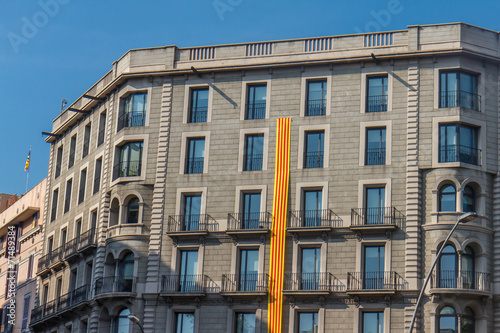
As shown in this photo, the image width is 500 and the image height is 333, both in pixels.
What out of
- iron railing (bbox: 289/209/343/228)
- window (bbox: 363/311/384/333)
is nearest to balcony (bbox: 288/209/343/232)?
iron railing (bbox: 289/209/343/228)

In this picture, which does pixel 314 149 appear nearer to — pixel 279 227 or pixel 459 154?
pixel 279 227

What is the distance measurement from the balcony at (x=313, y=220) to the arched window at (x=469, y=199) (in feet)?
23.5

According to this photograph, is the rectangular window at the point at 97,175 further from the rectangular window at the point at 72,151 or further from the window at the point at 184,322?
the window at the point at 184,322

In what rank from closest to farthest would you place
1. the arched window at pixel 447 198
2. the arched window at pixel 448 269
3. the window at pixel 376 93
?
the arched window at pixel 448 269 → the arched window at pixel 447 198 → the window at pixel 376 93

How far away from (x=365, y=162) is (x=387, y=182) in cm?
190

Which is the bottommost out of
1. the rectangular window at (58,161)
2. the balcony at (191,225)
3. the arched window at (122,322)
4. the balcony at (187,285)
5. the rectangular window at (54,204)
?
the arched window at (122,322)

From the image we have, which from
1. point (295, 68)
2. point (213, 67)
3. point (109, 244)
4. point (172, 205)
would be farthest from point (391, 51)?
point (109, 244)

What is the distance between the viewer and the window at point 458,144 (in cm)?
6309

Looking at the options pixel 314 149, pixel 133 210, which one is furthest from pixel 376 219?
pixel 133 210

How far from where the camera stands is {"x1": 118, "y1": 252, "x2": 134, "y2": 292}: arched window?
6725 centimetres

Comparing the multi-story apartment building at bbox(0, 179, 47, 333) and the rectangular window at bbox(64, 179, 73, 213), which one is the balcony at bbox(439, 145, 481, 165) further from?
the multi-story apartment building at bbox(0, 179, 47, 333)

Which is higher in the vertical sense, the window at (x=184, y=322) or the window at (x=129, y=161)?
the window at (x=129, y=161)

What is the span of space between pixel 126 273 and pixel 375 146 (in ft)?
56.1

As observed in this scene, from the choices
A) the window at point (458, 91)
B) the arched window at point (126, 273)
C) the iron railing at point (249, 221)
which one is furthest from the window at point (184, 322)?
the window at point (458, 91)
